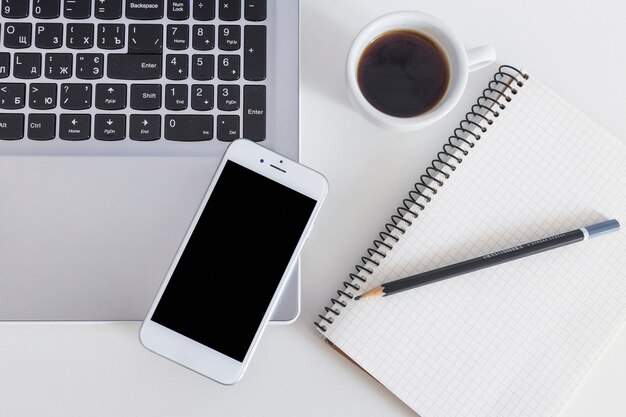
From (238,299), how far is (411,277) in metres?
0.16

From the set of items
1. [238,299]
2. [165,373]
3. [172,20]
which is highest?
[172,20]

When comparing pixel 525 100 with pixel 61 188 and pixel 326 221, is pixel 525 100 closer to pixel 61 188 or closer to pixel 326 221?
pixel 326 221

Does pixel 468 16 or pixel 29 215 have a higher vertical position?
pixel 468 16

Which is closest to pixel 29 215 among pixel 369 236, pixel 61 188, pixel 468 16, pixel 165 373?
pixel 61 188

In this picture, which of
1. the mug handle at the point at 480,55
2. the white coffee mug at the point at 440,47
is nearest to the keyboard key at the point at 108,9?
the white coffee mug at the point at 440,47

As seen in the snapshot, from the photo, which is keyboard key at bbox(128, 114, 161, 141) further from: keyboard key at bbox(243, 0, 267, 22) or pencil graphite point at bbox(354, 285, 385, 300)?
pencil graphite point at bbox(354, 285, 385, 300)

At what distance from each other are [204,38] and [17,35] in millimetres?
168

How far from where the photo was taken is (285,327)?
60 cm

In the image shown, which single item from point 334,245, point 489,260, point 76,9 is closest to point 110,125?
point 76,9

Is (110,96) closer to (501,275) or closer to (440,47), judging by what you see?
(440,47)

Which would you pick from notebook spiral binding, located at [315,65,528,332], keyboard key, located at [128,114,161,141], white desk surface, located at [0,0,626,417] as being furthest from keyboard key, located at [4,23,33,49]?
notebook spiral binding, located at [315,65,528,332]

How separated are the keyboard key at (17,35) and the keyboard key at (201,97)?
0.51 ft

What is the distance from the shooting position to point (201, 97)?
0.55 metres

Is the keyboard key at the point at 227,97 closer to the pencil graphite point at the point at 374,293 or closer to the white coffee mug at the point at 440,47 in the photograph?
the white coffee mug at the point at 440,47
